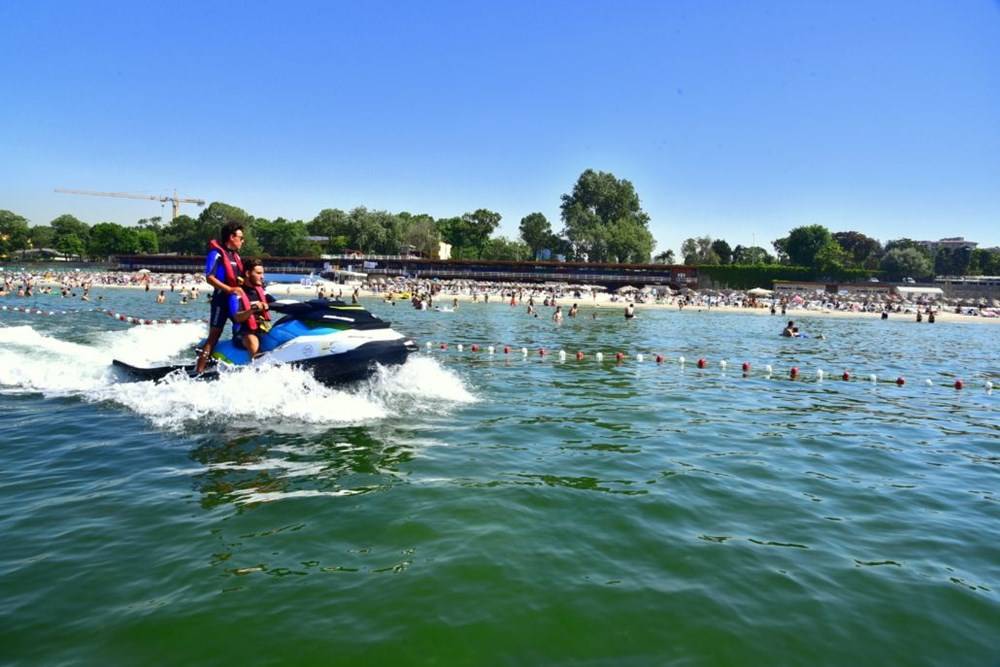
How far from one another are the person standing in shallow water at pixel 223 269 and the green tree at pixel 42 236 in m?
188

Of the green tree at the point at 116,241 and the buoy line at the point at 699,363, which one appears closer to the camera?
the buoy line at the point at 699,363

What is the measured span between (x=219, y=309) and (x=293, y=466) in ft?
13.4

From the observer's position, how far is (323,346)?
453 inches

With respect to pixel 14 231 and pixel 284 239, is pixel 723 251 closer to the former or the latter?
pixel 284 239

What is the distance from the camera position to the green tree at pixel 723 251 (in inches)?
6255

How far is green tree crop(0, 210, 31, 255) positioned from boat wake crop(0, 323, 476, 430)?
170 metres

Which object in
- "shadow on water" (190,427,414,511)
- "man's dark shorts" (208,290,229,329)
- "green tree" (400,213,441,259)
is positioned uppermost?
"green tree" (400,213,441,259)

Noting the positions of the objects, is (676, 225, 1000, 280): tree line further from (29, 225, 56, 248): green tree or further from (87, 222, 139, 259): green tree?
(29, 225, 56, 248): green tree

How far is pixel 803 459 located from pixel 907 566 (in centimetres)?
409

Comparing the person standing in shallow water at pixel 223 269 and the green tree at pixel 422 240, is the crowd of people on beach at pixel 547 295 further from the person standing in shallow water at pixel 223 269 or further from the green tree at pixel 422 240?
the person standing in shallow water at pixel 223 269

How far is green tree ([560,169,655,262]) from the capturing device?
413ft

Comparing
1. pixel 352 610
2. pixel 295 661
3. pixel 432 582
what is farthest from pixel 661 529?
pixel 295 661

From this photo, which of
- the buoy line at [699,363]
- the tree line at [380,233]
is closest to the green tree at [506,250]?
the tree line at [380,233]

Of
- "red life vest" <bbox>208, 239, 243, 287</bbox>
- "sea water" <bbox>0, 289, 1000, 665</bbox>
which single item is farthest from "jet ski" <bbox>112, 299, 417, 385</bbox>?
"red life vest" <bbox>208, 239, 243, 287</bbox>
